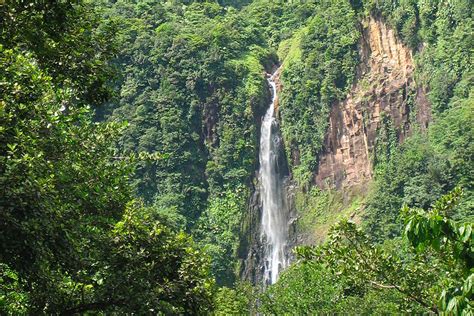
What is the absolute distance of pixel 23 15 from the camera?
284 inches

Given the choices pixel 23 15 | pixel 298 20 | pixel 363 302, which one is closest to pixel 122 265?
pixel 23 15

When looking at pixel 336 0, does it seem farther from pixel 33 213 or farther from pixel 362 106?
pixel 33 213

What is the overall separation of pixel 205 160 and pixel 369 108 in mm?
17483

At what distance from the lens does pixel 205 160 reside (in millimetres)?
65250

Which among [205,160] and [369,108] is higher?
[369,108]

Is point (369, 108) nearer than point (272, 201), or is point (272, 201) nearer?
point (369, 108)

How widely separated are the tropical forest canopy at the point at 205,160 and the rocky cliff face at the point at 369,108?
2.99 feet

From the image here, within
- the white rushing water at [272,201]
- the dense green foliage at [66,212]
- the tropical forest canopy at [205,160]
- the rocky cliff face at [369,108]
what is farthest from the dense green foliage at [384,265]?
the white rushing water at [272,201]

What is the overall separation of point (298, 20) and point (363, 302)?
50.3 m

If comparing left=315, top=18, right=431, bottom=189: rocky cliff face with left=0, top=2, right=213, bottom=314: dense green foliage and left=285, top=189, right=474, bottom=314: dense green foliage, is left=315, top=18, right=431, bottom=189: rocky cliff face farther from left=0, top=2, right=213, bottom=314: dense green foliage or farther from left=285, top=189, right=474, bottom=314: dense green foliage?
left=0, top=2, right=213, bottom=314: dense green foliage

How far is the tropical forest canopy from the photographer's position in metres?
6.44

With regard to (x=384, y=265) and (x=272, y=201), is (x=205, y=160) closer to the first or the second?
(x=272, y=201)

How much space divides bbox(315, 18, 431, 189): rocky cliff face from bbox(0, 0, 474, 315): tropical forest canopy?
0.91m

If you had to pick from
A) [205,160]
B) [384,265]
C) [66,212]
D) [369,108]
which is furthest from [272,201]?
[66,212]
